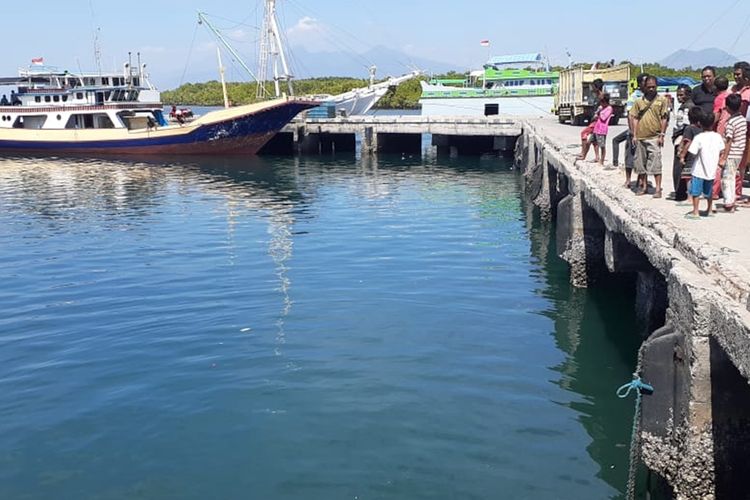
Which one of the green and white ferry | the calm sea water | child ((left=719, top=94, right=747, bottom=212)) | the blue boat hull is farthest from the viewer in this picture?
the green and white ferry

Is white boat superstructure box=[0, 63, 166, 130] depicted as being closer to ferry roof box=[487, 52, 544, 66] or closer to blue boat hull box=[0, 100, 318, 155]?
blue boat hull box=[0, 100, 318, 155]

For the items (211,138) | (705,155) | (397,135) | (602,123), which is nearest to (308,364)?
(705,155)

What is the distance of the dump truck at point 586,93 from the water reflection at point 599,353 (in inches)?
669

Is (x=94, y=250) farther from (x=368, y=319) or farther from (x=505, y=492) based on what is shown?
(x=505, y=492)

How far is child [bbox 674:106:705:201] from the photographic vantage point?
8.92 metres

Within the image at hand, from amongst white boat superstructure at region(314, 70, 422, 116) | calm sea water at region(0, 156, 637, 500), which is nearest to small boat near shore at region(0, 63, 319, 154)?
white boat superstructure at region(314, 70, 422, 116)

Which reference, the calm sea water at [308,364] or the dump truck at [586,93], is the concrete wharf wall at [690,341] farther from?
the dump truck at [586,93]

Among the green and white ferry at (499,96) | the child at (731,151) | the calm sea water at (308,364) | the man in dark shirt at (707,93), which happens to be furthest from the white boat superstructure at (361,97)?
the child at (731,151)

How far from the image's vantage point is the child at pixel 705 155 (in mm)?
8469

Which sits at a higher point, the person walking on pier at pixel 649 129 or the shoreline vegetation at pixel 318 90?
the shoreline vegetation at pixel 318 90

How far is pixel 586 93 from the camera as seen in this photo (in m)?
33.4

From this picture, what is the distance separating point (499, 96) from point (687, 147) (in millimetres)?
40100

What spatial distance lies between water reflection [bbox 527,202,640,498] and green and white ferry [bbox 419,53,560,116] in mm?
34606

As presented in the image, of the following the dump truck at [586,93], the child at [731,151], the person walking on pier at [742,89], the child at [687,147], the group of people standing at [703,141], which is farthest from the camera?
the dump truck at [586,93]
